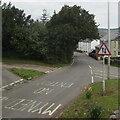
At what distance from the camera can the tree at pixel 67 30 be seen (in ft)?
108

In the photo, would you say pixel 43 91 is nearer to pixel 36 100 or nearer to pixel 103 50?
pixel 36 100

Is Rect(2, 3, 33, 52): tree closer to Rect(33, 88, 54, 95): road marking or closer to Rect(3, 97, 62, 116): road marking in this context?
Rect(33, 88, 54, 95): road marking

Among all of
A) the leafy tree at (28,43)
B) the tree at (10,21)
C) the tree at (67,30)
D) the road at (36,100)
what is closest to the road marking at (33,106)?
the road at (36,100)

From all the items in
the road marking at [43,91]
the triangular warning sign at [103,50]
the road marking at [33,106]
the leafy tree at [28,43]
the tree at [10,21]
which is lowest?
the road marking at [33,106]

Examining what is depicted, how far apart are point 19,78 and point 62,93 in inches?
255

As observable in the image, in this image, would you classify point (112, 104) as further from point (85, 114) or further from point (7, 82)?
point (7, 82)

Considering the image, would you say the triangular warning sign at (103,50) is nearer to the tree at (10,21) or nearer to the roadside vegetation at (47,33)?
the roadside vegetation at (47,33)

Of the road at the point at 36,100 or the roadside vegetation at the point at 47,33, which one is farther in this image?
the roadside vegetation at the point at 47,33

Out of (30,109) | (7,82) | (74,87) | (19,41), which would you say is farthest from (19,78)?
(19,41)

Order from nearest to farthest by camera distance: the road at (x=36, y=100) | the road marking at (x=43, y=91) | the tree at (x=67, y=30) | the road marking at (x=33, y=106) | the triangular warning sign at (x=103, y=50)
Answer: the road at (x=36, y=100), the road marking at (x=33, y=106), the triangular warning sign at (x=103, y=50), the road marking at (x=43, y=91), the tree at (x=67, y=30)

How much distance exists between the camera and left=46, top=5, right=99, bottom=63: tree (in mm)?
33056

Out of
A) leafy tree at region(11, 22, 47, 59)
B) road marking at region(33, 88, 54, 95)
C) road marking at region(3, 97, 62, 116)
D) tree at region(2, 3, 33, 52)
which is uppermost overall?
tree at region(2, 3, 33, 52)

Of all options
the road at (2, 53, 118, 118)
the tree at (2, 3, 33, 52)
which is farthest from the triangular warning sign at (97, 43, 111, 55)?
the tree at (2, 3, 33, 52)

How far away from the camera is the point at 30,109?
9703 millimetres
